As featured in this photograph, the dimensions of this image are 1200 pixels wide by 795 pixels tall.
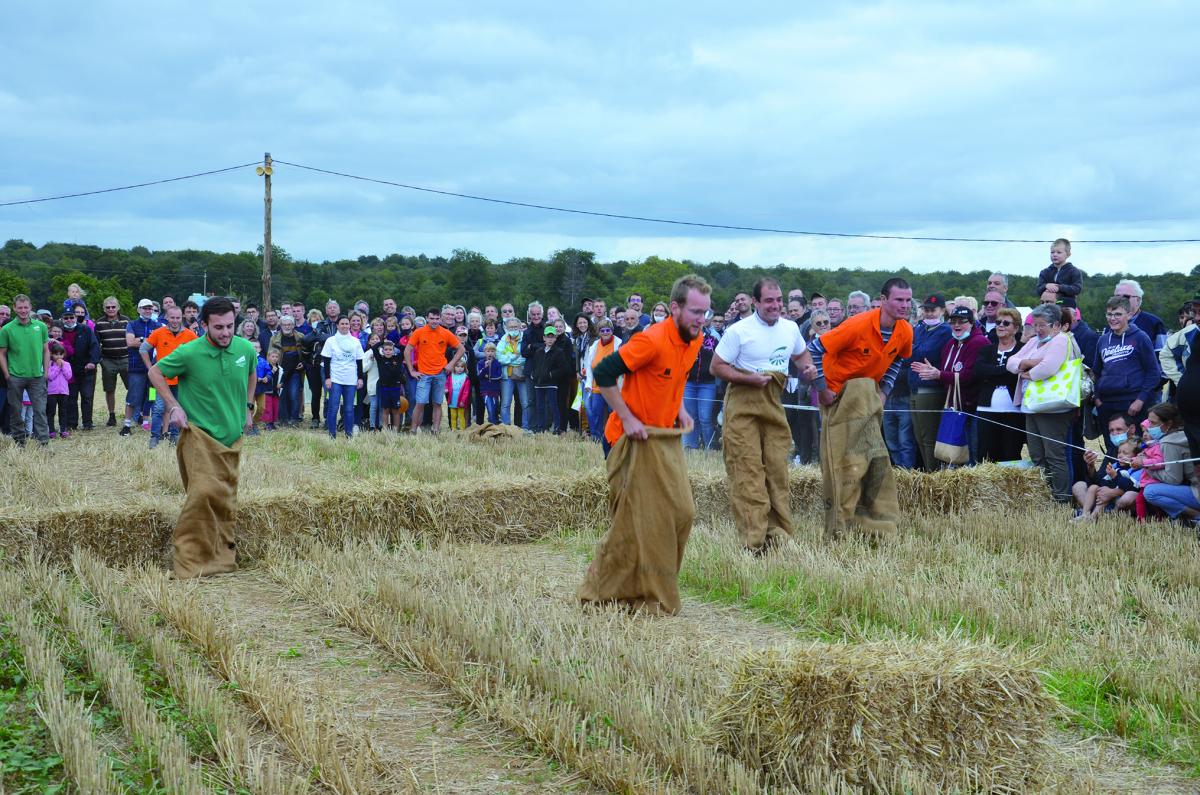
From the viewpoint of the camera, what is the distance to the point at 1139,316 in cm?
1194

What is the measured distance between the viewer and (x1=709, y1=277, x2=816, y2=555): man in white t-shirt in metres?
8.73

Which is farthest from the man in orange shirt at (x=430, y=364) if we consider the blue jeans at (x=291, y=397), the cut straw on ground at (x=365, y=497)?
the cut straw on ground at (x=365, y=497)

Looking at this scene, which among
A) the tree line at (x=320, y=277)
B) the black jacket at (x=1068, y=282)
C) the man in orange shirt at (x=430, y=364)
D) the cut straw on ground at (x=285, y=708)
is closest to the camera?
the cut straw on ground at (x=285, y=708)

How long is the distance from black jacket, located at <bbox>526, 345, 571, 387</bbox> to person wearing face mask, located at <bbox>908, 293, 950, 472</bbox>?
6193 mm

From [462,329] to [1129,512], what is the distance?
11.8 meters

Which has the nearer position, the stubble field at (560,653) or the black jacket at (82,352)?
the stubble field at (560,653)

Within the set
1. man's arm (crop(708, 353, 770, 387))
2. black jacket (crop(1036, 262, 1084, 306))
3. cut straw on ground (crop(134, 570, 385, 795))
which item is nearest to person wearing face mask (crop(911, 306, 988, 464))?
black jacket (crop(1036, 262, 1084, 306))

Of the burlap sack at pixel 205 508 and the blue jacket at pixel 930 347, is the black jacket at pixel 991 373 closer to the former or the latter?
the blue jacket at pixel 930 347

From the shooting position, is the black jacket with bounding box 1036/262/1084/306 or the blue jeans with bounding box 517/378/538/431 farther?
the blue jeans with bounding box 517/378/538/431

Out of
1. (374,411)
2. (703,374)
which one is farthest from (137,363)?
(703,374)

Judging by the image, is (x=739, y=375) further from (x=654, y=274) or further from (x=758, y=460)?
(x=654, y=274)

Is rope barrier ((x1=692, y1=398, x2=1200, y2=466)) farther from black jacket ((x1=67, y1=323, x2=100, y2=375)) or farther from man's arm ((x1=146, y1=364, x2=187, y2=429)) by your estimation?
black jacket ((x1=67, y1=323, x2=100, y2=375))

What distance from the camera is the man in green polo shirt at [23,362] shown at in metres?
15.3

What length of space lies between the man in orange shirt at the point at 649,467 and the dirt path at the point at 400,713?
5.64 ft
